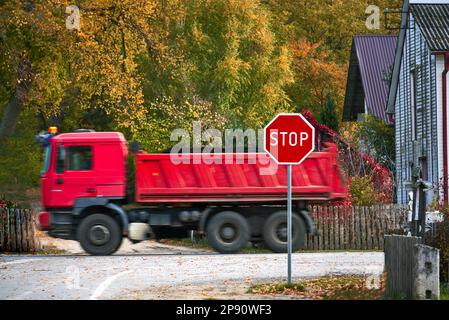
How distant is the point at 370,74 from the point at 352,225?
1890cm

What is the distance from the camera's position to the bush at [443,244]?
851 inches

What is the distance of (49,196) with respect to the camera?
34.3 metres

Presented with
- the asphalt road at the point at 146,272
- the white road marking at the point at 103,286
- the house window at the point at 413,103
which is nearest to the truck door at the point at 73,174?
the asphalt road at the point at 146,272

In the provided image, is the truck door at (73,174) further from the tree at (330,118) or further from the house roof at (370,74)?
the tree at (330,118)

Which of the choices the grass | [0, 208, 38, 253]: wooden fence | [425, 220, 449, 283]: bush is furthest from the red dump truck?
[425, 220, 449, 283]: bush

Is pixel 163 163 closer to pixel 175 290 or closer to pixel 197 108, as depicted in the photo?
pixel 175 290

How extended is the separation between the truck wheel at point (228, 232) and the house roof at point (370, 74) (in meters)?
23.0

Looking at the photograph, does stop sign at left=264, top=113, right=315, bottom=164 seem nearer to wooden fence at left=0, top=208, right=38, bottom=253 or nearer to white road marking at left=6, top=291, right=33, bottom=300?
wooden fence at left=0, top=208, right=38, bottom=253

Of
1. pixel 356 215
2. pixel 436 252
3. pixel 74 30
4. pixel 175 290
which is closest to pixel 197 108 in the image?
pixel 74 30

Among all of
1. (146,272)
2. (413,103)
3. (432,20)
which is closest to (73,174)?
(146,272)

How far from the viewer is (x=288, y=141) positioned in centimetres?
4028

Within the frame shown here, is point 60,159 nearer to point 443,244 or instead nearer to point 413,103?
point 443,244

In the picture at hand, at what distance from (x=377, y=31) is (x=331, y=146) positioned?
43.8 metres

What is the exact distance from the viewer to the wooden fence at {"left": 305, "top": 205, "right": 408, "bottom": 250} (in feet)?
135
